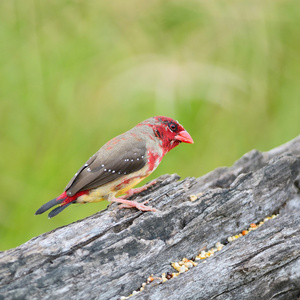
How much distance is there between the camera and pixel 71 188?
2469 mm

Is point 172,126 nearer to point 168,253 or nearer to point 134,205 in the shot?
point 134,205

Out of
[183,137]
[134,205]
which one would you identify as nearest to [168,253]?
[134,205]

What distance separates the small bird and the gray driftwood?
0.10 meters

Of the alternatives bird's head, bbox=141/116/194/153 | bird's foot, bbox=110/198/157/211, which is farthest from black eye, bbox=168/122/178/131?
bird's foot, bbox=110/198/157/211

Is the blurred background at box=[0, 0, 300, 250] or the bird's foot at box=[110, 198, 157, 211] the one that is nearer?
the bird's foot at box=[110, 198, 157, 211]

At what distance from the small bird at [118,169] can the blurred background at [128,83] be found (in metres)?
0.70

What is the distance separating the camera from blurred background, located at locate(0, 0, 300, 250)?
343cm

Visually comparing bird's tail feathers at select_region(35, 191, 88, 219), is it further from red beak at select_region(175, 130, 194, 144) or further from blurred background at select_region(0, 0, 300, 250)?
blurred background at select_region(0, 0, 300, 250)

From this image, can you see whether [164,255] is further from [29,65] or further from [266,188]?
[29,65]

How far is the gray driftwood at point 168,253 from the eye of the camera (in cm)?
214

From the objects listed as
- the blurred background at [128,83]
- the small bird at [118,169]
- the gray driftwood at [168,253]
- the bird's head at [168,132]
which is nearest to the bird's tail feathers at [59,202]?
the small bird at [118,169]

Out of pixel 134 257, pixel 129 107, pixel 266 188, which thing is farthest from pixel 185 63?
pixel 134 257

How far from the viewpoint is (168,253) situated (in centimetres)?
234

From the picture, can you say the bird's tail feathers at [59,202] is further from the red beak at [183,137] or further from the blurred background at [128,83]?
the blurred background at [128,83]
